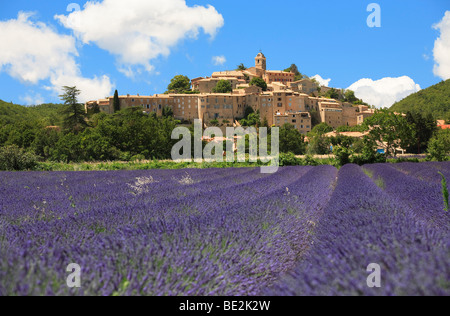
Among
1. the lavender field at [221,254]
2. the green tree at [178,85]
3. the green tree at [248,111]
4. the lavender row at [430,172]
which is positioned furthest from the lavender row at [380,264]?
the green tree at [178,85]

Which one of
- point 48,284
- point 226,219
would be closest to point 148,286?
point 48,284

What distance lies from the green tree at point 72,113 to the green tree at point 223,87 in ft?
132

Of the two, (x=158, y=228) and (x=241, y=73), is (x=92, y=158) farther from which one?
(x=241, y=73)

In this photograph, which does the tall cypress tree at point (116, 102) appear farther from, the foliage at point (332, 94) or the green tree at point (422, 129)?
the foliage at point (332, 94)

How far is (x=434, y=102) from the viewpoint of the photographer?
253ft

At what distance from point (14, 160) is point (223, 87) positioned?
7318cm

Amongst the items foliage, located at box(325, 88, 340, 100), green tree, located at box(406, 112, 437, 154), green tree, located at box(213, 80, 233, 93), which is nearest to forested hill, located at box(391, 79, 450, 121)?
green tree, located at box(406, 112, 437, 154)

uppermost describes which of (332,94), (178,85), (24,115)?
(178,85)

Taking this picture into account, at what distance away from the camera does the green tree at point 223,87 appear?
89.6 m

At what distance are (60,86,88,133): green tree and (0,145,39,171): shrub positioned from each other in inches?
1462

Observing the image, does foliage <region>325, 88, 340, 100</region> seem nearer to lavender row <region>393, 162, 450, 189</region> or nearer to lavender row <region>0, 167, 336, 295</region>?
lavender row <region>393, 162, 450, 189</region>

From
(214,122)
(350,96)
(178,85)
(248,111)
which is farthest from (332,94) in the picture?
(178,85)

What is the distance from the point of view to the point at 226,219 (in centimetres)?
327

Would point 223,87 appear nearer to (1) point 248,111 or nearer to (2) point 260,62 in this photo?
(1) point 248,111
